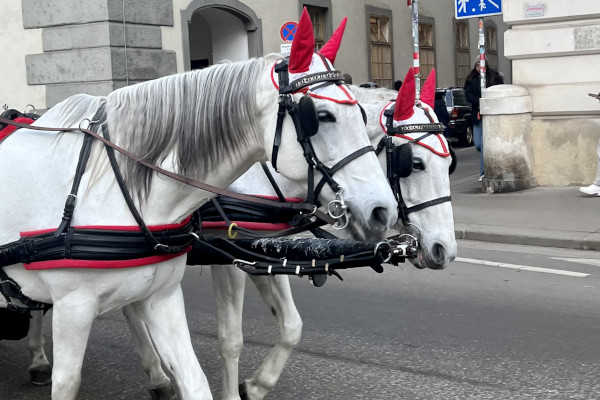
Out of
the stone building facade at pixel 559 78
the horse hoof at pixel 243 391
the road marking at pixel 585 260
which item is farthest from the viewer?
the stone building facade at pixel 559 78

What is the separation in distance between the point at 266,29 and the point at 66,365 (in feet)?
49.5

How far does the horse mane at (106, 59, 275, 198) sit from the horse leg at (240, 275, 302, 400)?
127cm

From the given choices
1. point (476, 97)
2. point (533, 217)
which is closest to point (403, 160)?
point (533, 217)

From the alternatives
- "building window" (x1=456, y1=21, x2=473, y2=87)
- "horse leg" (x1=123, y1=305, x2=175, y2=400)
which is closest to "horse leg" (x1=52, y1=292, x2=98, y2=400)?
"horse leg" (x1=123, y1=305, x2=175, y2=400)

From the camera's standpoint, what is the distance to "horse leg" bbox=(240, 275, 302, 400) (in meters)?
4.49

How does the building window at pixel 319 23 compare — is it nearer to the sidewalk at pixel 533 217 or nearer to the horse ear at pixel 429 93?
the sidewalk at pixel 533 217

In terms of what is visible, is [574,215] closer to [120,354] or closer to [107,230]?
[120,354]

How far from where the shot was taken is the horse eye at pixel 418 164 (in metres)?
4.30

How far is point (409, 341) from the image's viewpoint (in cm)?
558

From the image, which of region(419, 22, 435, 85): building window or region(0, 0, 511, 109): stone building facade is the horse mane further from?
region(419, 22, 435, 85): building window

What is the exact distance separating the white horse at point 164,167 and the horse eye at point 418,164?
3.70 feet

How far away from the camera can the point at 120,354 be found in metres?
5.59

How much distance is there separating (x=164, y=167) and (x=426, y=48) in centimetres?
2257

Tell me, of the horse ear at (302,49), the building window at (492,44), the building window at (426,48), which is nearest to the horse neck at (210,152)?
the horse ear at (302,49)
